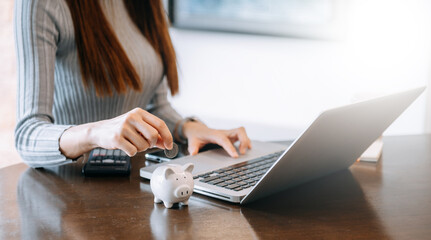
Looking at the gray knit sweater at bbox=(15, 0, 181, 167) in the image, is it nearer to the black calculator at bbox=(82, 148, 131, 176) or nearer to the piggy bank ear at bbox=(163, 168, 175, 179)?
the black calculator at bbox=(82, 148, 131, 176)

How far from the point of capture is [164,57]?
5.24 feet

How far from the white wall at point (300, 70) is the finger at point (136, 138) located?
1.84 metres

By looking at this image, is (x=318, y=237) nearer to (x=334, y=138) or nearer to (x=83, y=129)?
(x=334, y=138)

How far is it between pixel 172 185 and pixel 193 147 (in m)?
0.43

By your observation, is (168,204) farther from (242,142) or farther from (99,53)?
(99,53)

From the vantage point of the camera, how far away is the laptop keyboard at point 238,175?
92 cm

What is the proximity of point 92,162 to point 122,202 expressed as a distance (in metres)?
0.21

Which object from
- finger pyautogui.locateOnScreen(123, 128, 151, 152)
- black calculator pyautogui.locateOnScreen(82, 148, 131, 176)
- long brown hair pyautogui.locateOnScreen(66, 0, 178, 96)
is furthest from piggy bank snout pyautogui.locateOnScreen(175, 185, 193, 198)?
long brown hair pyautogui.locateOnScreen(66, 0, 178, 96)

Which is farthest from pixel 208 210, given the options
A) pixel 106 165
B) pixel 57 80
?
pixel 57 80

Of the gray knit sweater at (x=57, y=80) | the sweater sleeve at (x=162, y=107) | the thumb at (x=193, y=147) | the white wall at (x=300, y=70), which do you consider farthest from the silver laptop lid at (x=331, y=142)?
the white wall at (x=300, y=70)

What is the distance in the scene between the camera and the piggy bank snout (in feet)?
2.71

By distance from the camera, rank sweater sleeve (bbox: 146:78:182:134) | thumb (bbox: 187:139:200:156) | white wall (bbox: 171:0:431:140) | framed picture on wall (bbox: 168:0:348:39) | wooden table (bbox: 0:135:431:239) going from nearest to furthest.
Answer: wooden table (bbox: 0:135:431:239) → thumb (bbox: 187:139:200:156) → sweater sleeve (bbox: 146:78:182:134) → white wall (bbox: 171:0:431:140) → framed picture on wall (bbox: 168:0:348:39)

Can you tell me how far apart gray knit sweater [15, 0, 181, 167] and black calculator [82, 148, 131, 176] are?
0.06 m

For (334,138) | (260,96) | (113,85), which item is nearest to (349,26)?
(260,96)
